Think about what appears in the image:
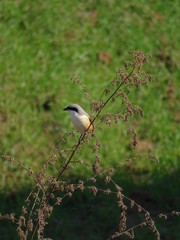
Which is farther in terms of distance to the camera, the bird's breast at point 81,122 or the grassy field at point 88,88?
the grassy field at point 88,88

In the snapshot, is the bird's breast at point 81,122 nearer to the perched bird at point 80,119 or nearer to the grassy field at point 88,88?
the perched bird at point 80,119

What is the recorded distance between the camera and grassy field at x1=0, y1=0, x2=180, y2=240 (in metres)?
6.79

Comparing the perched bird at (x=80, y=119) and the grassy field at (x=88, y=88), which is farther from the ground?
the grassy field at (x=88, y=88)

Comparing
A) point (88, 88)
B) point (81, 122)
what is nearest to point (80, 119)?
point (81, 122)

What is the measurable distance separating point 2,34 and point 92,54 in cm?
147

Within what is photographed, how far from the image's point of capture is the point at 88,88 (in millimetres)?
A: 8289

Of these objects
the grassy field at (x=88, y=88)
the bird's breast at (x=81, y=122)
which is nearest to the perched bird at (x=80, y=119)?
the bird's breast at (x=81, y=122)

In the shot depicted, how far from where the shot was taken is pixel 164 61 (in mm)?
9609

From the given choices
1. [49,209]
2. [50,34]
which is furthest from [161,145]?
[49,209]

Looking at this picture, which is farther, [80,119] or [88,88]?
[88,88]

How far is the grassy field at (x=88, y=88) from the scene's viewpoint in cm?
679

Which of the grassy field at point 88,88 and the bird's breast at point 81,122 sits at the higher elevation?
the grassy field at point 88,88

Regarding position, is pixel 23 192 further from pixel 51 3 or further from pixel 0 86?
pixel 51 3

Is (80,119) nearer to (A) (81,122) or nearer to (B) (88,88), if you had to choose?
(A) (81,122)
